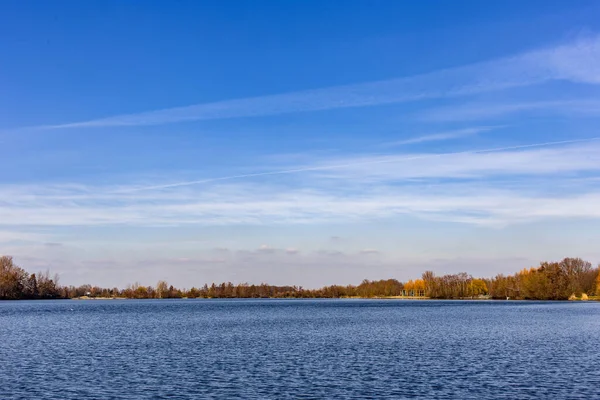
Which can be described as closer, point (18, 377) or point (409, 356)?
point (18, 377)

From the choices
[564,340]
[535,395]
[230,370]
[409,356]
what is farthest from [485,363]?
[564,340]

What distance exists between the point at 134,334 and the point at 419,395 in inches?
1995

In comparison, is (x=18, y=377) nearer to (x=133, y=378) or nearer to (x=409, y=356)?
(x=133, y=378)

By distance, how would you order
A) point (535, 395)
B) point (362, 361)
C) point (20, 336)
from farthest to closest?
1. point (20, 336)
2. point (362, 361)
3. point (535, 395)

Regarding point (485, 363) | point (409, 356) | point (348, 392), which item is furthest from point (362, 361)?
point (348, 392)

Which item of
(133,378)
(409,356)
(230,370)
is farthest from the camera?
(409,356)

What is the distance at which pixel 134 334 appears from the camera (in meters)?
76.0

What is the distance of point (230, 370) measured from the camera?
4278cm

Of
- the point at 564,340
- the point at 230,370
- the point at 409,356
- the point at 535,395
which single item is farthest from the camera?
the point at 564,340

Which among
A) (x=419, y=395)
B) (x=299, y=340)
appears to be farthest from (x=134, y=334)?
(x=419, y=395)

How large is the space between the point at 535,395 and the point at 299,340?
34913 millimetres

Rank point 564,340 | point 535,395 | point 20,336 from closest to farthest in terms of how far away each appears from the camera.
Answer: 1. point 535,395
2. point 564,340
3. point 20,336

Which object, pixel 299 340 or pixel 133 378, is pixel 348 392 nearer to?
pixel 133 378

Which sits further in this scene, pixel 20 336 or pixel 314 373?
pixel 20 336
